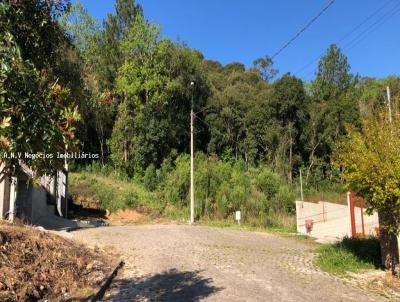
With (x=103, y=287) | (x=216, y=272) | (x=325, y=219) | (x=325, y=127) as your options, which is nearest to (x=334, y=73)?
(x=325, y=127)

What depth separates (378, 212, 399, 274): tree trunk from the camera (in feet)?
36.2

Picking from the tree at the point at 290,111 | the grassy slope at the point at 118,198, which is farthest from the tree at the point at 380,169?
the tree at the point at 290,111

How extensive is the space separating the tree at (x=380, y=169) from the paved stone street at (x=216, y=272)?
6.15 ft

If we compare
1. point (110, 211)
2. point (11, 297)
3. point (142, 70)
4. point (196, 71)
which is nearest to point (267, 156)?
point (196, 71)

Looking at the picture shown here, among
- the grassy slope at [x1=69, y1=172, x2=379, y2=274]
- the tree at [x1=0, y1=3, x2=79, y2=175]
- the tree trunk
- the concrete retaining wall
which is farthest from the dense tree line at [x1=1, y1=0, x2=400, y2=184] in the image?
the tree at [x1=0, y1=3, x2=79, y2=175]

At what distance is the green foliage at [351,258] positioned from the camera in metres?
12.2

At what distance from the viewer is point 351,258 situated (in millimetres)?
12852

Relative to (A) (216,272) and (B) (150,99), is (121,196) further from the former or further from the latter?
(A) (216,272)

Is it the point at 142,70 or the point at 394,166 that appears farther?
the point at 142,70

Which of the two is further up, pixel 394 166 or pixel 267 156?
pixel 267 156

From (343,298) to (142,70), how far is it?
33.5 meters

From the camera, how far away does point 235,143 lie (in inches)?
1725

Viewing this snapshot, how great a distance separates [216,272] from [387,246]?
4.57m

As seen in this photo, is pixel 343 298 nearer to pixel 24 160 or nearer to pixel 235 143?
pixel 24 160
